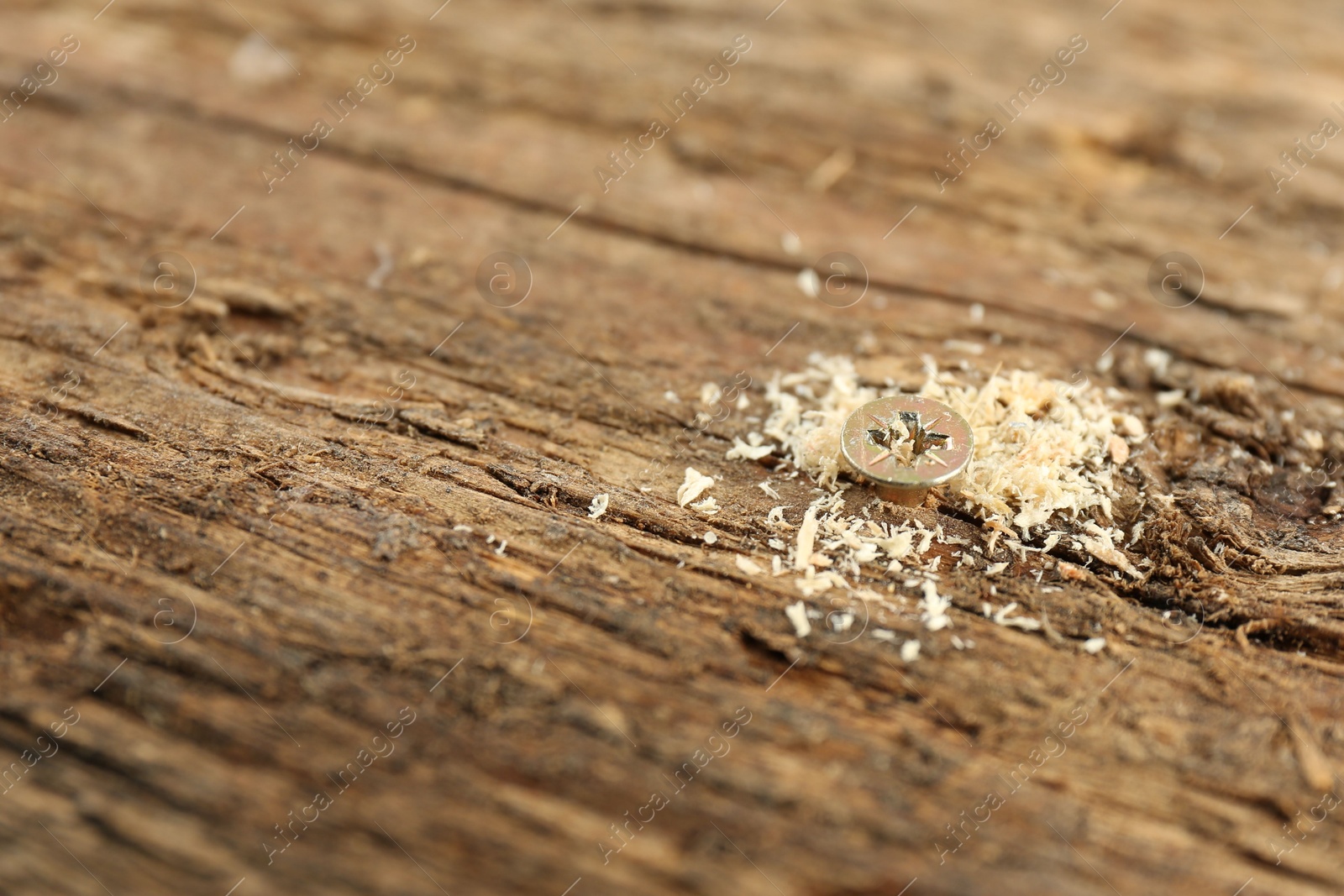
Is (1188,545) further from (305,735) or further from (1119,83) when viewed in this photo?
(1119,83)

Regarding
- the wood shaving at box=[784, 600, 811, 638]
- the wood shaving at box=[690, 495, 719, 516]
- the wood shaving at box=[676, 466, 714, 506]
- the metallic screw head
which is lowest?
the wood shaving at box=[784, 600, 811, 638]

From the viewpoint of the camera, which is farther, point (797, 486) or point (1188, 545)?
point (797, 486)

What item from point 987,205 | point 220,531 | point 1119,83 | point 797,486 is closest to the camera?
point 220,531

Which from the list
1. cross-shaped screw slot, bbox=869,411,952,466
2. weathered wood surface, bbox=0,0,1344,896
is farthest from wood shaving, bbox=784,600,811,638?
cross-shaped screw slot, bbox=869,411,952,466

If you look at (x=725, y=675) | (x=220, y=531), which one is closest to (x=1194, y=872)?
(x=725, y=675)

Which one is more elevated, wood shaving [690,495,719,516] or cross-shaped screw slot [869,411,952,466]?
cross-shaped screw slot [869,411,952,466]

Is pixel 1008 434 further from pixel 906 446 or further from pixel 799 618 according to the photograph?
pixel 799 618

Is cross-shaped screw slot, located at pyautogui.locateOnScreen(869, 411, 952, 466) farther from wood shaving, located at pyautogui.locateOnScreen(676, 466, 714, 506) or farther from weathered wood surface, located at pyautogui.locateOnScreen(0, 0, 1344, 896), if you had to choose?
wood shaving, located at pyautogui.locateOnScreen(676, 466, 714, 506)

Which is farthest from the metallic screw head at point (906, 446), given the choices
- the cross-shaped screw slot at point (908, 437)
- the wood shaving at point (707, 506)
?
the wood shaving at point (707, 506)
